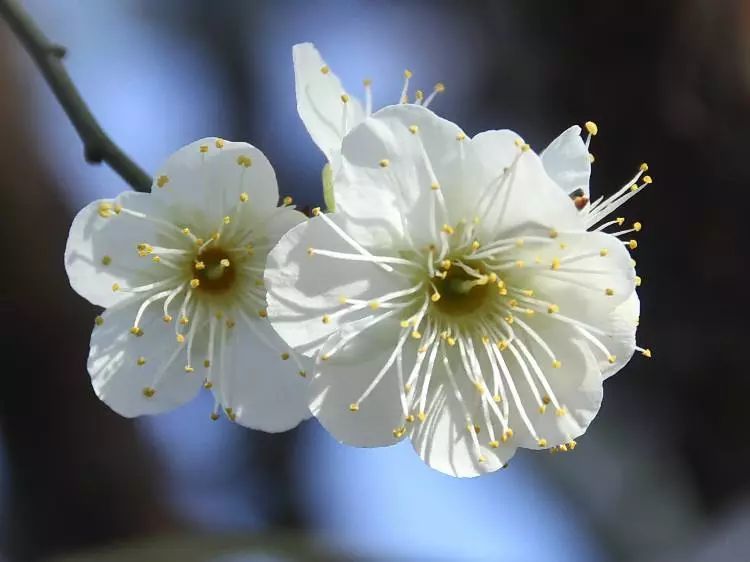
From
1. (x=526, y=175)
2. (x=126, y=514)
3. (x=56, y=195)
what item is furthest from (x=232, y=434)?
(x=526, y=175)

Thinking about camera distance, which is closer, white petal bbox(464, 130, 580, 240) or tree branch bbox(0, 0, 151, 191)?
white petal bbox(464, 130, 580, 240)

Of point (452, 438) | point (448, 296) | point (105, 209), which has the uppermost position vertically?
point (105, 209)

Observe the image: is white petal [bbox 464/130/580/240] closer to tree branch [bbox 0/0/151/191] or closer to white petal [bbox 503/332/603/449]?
white petal [bbox 503/332/603/449]

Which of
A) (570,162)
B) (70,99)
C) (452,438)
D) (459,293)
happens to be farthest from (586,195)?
(70,99)

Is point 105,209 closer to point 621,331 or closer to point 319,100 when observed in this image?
point 319,100

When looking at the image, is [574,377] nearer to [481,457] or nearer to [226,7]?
[481,457]

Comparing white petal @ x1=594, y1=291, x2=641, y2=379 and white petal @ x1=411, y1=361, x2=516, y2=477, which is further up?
white petal @ x1=594, y1=291, x2=641, y2=379

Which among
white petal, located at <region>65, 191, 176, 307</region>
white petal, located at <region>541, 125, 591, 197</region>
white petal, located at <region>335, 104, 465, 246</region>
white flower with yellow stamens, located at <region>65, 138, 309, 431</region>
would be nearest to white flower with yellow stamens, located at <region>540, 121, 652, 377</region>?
white petal, located at <region>541, 125, 591, 197</region>
